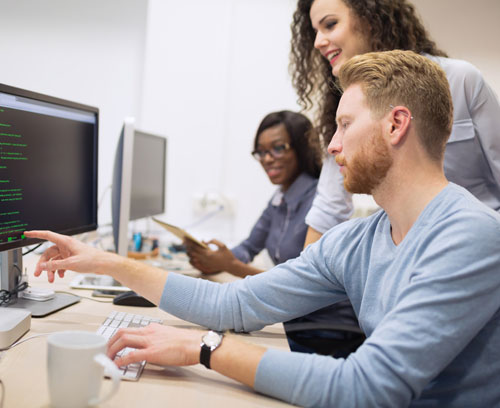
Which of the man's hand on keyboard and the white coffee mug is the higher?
the white coffee mug

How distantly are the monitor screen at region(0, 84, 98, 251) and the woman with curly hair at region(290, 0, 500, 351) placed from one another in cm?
79

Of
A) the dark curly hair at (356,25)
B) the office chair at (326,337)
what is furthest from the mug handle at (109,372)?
the dark curly hair at (356,25)

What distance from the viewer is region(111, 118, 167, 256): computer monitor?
152 cm

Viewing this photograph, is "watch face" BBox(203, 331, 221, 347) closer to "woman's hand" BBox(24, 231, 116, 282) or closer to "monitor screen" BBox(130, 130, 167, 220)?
"woman's hand" BBox(24, 231, 116, 282)

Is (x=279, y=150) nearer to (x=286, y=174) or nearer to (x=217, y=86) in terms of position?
(x=286, y=174)

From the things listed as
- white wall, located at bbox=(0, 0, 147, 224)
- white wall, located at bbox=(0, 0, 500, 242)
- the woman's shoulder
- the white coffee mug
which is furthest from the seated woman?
the white coffee mug

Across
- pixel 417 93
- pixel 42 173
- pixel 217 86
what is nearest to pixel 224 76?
pixel 217 86

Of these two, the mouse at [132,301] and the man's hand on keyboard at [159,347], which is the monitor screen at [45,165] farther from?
the man's hand on keyboard at [159,347]

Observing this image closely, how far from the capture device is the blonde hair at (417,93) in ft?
2.91

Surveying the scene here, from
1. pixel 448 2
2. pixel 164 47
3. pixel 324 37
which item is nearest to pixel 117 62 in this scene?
pixel 164 47

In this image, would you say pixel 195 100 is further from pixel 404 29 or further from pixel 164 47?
pixel 404 29

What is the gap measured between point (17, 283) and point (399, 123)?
1.02 metres

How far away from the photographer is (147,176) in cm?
218

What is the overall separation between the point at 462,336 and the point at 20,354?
78 centimetres
